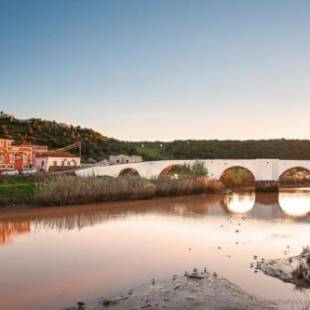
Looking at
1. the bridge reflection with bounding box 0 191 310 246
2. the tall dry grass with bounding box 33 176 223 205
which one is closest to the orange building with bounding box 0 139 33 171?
the tall dry grass with bounding box 33 176 223 205

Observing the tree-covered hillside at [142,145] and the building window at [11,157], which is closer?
the building window at [11,157]

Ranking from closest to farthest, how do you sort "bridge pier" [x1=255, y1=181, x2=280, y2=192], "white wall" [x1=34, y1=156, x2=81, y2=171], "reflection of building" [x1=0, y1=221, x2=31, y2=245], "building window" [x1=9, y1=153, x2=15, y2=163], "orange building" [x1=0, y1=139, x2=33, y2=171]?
"reflection of building" [x1=0, y1=221, x2=31, y2=245]
"orange building" [x1=0, y1=139, x2=33, y2=171]
"building window" [x1=9, y1=153, x2=15, y2=163]
"white wall" [x1=34, y1=156, x2=81, y2=171]
"bridge pier" [x1=255, y1=181, x2=280, y2=192]

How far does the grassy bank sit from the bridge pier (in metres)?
7.79

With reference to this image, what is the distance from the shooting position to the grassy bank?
25.4 meters

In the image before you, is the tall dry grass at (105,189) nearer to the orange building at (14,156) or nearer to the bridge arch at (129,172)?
the bridge arch at (129,172)

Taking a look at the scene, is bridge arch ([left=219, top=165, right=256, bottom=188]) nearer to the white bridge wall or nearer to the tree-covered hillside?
the white bridge wall

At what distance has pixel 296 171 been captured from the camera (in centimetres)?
5216

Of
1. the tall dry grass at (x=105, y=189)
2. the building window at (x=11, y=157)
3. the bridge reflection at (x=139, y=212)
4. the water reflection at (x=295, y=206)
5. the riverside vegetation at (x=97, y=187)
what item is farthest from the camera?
the building window at (x=11, y=157)

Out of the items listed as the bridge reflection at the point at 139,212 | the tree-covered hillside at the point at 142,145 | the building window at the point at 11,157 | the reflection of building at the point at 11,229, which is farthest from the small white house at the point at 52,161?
the reflection of building at the point at 11,229

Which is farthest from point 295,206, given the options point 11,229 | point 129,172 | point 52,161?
point 52,161

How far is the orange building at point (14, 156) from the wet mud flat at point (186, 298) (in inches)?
1069

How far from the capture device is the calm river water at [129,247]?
9.86 metres

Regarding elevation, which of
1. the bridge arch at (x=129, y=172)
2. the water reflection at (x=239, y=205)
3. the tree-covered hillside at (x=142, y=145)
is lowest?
the water reflection at (x=239, y=205)

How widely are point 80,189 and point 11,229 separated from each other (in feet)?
29.3
